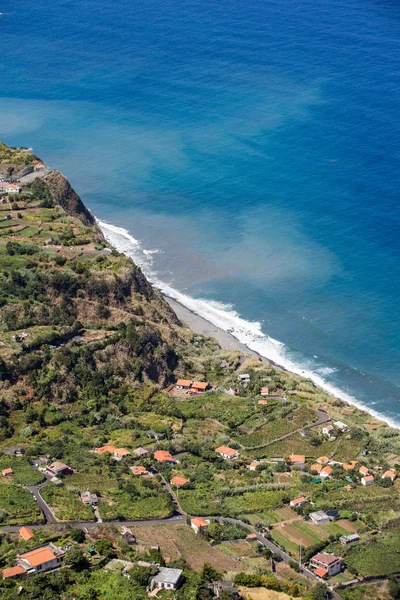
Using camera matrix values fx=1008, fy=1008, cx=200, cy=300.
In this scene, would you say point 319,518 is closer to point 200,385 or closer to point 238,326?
point 200,385

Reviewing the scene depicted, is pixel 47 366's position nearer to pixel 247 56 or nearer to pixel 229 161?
pixel 229 161

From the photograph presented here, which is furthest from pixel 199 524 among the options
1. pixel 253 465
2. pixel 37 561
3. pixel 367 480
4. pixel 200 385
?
pixel 200 385

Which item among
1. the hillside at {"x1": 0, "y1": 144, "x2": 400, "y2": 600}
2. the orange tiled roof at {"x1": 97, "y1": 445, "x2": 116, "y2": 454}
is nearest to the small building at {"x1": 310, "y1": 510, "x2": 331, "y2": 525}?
the hillside at {"x1": 0, "y1": 144, "x2": 400, "y2": 600}

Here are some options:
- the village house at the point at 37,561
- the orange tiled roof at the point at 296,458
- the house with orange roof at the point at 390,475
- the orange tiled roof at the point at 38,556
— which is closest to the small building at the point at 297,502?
the orange tiled roof at the point at 296,458

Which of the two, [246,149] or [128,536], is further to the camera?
[246,149]

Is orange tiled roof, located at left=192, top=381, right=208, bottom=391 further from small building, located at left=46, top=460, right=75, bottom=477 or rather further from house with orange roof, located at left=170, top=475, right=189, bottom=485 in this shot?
small building, located at left=46, top=460, right=75, bottom=477

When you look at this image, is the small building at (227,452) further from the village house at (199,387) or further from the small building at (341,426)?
the village house at (199,387)

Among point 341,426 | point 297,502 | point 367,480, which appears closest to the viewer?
point 297,502
